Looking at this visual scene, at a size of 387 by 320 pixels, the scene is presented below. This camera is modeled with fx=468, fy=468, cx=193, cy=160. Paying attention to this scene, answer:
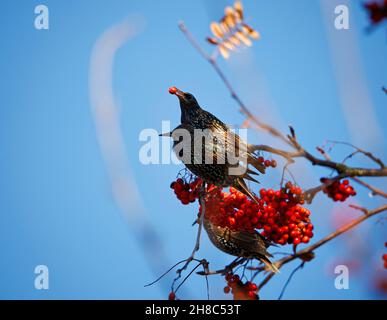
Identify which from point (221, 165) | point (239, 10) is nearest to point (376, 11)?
point (239, 10)

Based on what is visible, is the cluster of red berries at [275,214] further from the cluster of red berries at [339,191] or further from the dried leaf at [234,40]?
the dried leaf at [234,40]

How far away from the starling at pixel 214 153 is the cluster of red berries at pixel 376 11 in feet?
9.40

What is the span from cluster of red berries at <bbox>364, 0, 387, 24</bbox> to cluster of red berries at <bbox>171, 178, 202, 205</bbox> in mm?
2923

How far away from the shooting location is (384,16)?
4.03 ft

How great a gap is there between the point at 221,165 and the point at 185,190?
0.72 m

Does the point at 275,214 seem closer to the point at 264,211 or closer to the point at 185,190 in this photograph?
the point at 264,211

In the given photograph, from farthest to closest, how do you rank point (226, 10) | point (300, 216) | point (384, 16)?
point (300, 216) → point (226, 10) → point (384, 16)

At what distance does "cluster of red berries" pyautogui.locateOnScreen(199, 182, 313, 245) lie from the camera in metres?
3.58

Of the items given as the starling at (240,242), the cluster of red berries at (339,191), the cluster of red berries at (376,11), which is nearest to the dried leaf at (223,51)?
the cluster of red berries at (376,11)

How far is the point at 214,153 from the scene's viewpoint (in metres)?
4.76

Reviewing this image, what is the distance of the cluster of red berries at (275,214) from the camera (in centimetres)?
358
